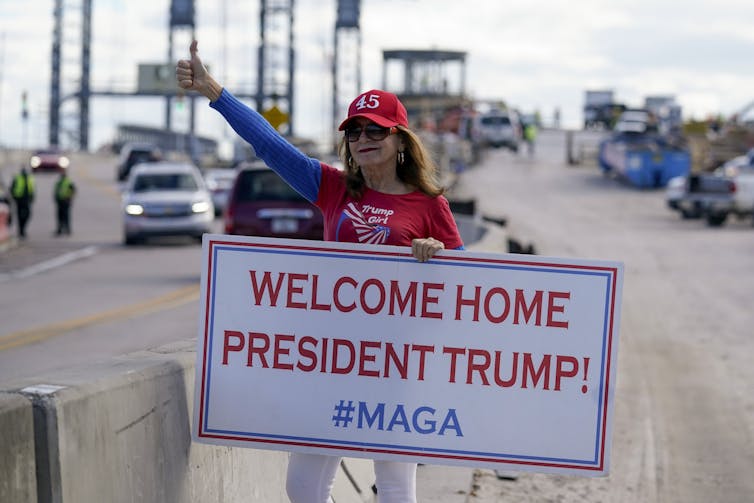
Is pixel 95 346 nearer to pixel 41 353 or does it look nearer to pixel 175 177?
pixel 41 353

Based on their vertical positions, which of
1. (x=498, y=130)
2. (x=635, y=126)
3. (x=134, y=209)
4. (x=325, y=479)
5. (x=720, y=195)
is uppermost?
(x=325, y=479)

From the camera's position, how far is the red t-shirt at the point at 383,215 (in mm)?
5168

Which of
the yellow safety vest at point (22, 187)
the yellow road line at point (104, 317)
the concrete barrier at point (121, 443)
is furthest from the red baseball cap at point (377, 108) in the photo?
the yellow safety vest at point (22, 187)

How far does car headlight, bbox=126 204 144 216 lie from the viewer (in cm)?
3212

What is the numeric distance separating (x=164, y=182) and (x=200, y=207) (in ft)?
5.29

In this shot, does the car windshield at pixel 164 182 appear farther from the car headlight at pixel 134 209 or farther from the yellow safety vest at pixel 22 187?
the yellow safety vest at pixel 22 187

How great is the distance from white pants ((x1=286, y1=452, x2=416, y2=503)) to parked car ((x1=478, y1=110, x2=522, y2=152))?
74248mm

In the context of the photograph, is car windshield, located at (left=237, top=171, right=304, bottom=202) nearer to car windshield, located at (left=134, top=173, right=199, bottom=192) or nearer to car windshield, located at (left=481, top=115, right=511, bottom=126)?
car windshield, located at (left=134, top=173, right=199, bottom=192)

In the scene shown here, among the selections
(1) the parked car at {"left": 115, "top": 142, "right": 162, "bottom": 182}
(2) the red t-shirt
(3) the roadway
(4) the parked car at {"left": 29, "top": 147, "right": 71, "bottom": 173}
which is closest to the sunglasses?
(2) the red t-shirt

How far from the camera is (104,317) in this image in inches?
688

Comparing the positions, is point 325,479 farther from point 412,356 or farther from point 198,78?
point 198,78

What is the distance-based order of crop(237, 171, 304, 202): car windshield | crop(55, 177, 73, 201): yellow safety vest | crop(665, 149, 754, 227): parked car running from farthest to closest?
crop(55, 177, 73, 201): yellow safety vest → crop(665, 149, 754, 227): parked car → crop(237, 171, 304, 202): car windshield

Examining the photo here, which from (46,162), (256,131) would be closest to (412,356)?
(256,131)

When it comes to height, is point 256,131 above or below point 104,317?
above
